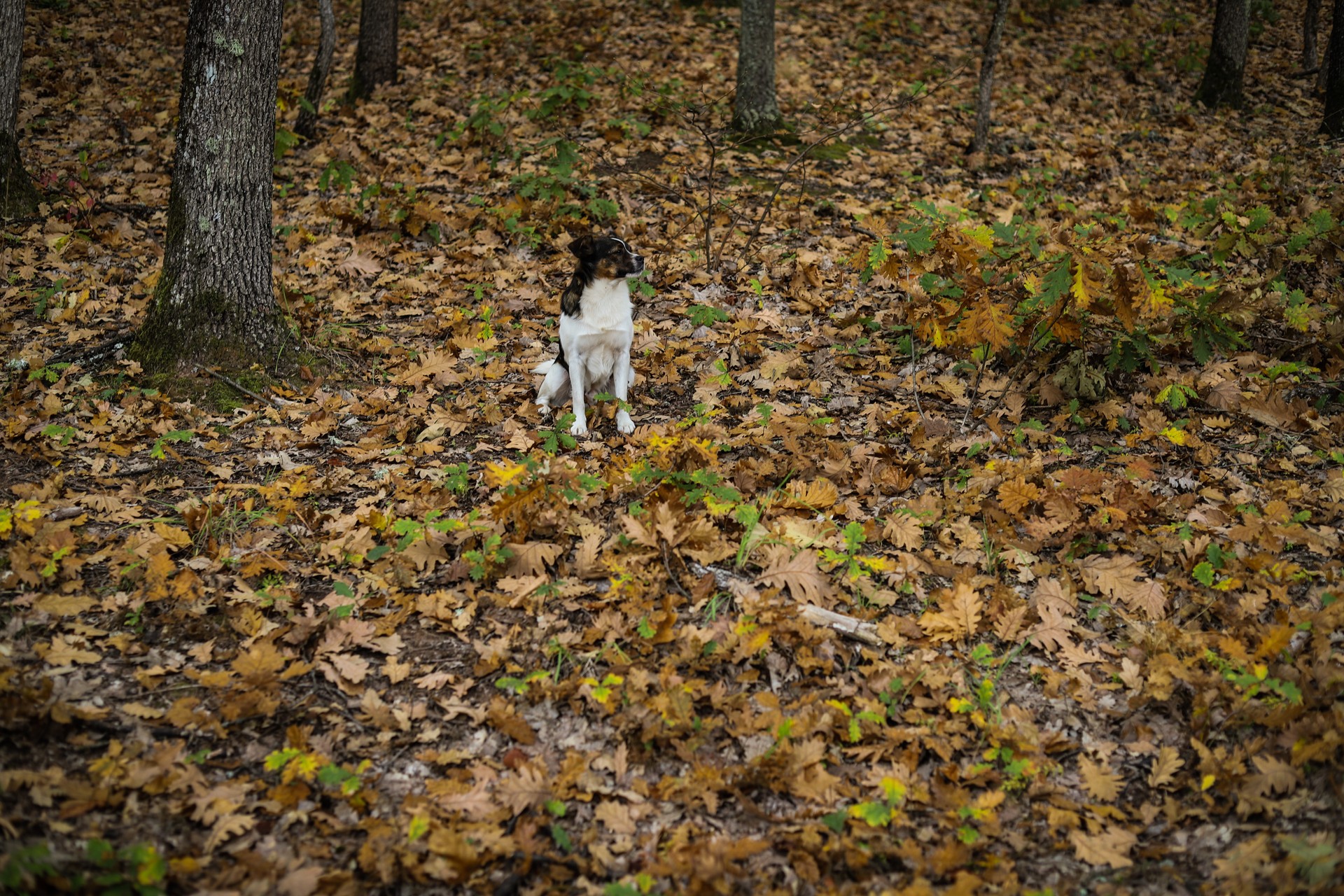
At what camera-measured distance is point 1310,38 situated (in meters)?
13.4

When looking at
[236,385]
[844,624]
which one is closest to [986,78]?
[844,624]

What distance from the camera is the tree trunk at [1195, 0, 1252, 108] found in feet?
40.2

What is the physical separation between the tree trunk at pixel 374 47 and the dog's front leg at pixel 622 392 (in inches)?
322

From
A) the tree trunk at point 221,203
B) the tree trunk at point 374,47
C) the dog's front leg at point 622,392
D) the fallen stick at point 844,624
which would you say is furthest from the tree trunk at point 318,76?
the fallen stick at point 844,624

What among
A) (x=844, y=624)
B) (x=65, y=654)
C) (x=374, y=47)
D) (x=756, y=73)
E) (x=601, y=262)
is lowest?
(x=65, y=654)

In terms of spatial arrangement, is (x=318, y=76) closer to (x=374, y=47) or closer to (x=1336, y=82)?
(x=374, y=47)

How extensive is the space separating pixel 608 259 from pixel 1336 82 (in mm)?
11331

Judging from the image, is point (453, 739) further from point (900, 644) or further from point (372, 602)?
point (900, 644)

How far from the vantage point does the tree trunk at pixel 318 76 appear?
1094 cm

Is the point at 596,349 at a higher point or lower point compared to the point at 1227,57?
lower

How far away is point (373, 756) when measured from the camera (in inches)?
141

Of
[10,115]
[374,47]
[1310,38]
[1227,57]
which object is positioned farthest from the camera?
[1310,38]

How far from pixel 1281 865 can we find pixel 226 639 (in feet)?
14.4

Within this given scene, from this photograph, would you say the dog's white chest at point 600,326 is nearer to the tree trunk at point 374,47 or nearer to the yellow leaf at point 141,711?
the yellow leaf at point 141,711
